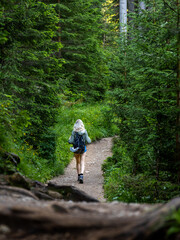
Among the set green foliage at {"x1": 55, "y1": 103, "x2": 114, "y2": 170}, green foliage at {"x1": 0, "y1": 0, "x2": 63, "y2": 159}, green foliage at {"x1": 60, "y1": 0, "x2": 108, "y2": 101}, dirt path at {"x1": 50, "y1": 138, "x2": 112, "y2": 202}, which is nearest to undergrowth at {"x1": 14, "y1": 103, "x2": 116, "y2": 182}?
green foliage at {"x1": 55, "y1": 103, "x2": 114, "y2": 170}

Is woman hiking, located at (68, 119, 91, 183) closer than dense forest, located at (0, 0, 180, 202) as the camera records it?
No

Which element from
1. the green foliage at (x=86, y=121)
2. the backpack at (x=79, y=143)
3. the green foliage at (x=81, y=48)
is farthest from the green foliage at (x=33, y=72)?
the green foliage at (x=81, y=48)

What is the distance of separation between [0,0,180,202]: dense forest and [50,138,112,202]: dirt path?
384mm

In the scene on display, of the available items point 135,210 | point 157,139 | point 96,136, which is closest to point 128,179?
point 157,139

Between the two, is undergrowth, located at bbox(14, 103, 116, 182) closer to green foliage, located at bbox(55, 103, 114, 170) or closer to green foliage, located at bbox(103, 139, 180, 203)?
green foliage, located at bbox(55, 103, 114, 170)

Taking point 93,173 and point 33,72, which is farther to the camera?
point 93,173

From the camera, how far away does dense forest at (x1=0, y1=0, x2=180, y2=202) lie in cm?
662

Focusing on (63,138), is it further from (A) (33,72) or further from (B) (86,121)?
(A) (33,72)

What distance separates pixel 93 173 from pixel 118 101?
11.7ft

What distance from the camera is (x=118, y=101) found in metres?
13.1

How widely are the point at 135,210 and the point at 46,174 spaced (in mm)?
7866

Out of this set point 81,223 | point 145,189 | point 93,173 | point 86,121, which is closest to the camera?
point 81,223

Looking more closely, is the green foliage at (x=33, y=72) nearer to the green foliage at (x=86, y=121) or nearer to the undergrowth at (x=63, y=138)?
the undergrowth at (x=63, y=138)

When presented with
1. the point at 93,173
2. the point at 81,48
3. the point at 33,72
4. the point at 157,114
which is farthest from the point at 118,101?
the point at 81,48
